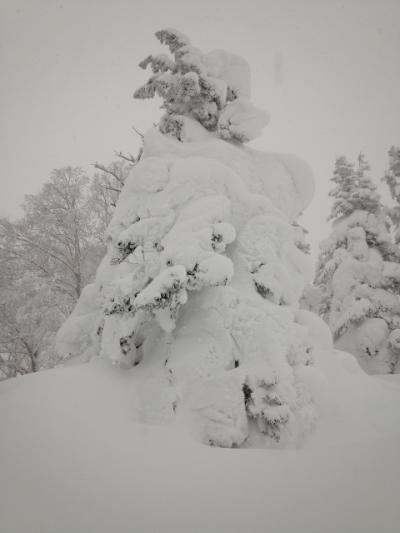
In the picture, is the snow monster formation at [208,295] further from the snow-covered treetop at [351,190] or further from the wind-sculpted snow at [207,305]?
the snow-covered treetop at [351,190]

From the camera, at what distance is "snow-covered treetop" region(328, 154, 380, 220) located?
38.9 ft

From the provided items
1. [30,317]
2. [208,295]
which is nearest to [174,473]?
[208,295]

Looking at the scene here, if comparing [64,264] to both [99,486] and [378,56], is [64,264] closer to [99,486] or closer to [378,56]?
[99,486]

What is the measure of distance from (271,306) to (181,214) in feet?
7.02

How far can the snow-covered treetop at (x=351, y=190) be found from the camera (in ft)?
38.9

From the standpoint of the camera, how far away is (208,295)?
A: 4.12m

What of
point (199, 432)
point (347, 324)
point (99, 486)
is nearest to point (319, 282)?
point (347, 324)

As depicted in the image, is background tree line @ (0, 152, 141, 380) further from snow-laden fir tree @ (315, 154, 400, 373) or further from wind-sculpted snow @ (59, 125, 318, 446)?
snow-laden fir tree @ (315, 154, 400, 373)

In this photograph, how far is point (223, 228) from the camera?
4.09 m

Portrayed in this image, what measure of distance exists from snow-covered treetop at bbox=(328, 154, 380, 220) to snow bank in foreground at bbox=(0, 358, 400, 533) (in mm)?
10316

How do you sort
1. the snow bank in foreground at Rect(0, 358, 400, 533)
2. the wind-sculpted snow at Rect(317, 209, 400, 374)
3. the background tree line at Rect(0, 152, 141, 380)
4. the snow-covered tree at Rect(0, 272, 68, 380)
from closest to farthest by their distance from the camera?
the snow bank in foreground at Rect(0, 358, 400, 533) → the snow-covered tree at Rect(0, 272, 68, 380) → the background tree line at Rect(0, 152, 141, 380) → the wind-sculpted snow at Rect(317, 209, 400, 374)

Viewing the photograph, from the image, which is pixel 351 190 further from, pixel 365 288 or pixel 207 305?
pixel 207 305

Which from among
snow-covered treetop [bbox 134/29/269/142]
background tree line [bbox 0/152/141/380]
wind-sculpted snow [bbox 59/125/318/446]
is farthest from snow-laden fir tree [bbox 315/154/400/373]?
background tree line [bbox 0/152/141/380]

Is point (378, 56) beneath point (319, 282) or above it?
above
